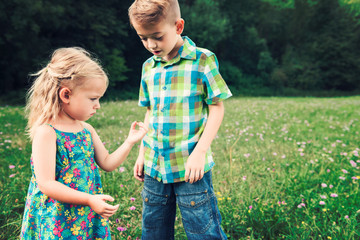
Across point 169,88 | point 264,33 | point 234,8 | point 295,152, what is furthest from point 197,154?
point 264,33

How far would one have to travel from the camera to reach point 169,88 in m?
1.78

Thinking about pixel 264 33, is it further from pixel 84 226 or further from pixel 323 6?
pixel 84 226

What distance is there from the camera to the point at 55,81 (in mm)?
1479

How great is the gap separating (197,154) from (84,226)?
2.44 ft

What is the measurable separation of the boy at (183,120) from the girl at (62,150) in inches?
15.8

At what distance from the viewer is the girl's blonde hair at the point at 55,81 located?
148 cm

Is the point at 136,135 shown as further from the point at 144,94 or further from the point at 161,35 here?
the point at 161,35

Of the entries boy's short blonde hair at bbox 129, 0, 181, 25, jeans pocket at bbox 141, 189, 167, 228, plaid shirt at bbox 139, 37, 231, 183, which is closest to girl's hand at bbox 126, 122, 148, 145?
plaid shirt at bbox 139, 37, 231, 183

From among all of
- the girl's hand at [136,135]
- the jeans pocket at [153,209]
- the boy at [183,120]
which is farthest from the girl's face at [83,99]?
the jeans pocket at [153,209]

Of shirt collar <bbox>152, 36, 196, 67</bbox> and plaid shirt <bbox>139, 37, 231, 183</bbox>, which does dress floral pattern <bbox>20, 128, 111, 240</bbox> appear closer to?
plaid shirt <bbox>139, 37, 231, 183</bbox>

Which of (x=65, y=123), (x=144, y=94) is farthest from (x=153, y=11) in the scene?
(x=65, y=123)

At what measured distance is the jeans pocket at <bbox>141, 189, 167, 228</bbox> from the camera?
187cm

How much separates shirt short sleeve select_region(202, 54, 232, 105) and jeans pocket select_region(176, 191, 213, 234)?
0.58 meters

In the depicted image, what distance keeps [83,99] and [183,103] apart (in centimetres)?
59
